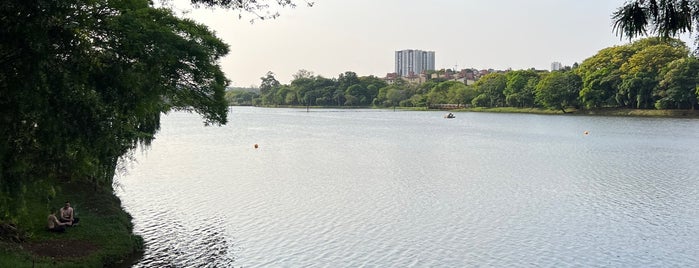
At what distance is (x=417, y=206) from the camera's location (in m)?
28.7

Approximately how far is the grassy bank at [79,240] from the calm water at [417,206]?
0.91 metres

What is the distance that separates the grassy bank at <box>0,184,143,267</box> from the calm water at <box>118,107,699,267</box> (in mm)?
907

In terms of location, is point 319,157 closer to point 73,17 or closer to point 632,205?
point 632,205

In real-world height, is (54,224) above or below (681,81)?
below

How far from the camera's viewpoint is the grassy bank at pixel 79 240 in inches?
620

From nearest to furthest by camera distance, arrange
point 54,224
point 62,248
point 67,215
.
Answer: point 62,248, point 54,224, point 67,215

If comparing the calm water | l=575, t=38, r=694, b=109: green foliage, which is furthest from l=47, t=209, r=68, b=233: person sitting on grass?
l=575, t=38, r=694, b=109: green foliage

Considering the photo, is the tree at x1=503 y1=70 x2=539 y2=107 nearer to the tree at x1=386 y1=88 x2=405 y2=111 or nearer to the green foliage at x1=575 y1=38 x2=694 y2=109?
the green foliage at x1=575 y1=38 x2=694 y2=109

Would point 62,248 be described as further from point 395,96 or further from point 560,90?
point 395,96

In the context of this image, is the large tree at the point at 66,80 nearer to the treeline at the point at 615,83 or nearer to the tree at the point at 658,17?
the tree at the point at 658,17

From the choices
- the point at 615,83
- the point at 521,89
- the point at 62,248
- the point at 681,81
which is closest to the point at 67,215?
the point at 62,248

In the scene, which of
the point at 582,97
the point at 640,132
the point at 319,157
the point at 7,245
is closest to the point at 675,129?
the point at 640,132

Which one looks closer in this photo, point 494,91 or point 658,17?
point 658,17

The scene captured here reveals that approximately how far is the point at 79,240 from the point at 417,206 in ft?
50.1
